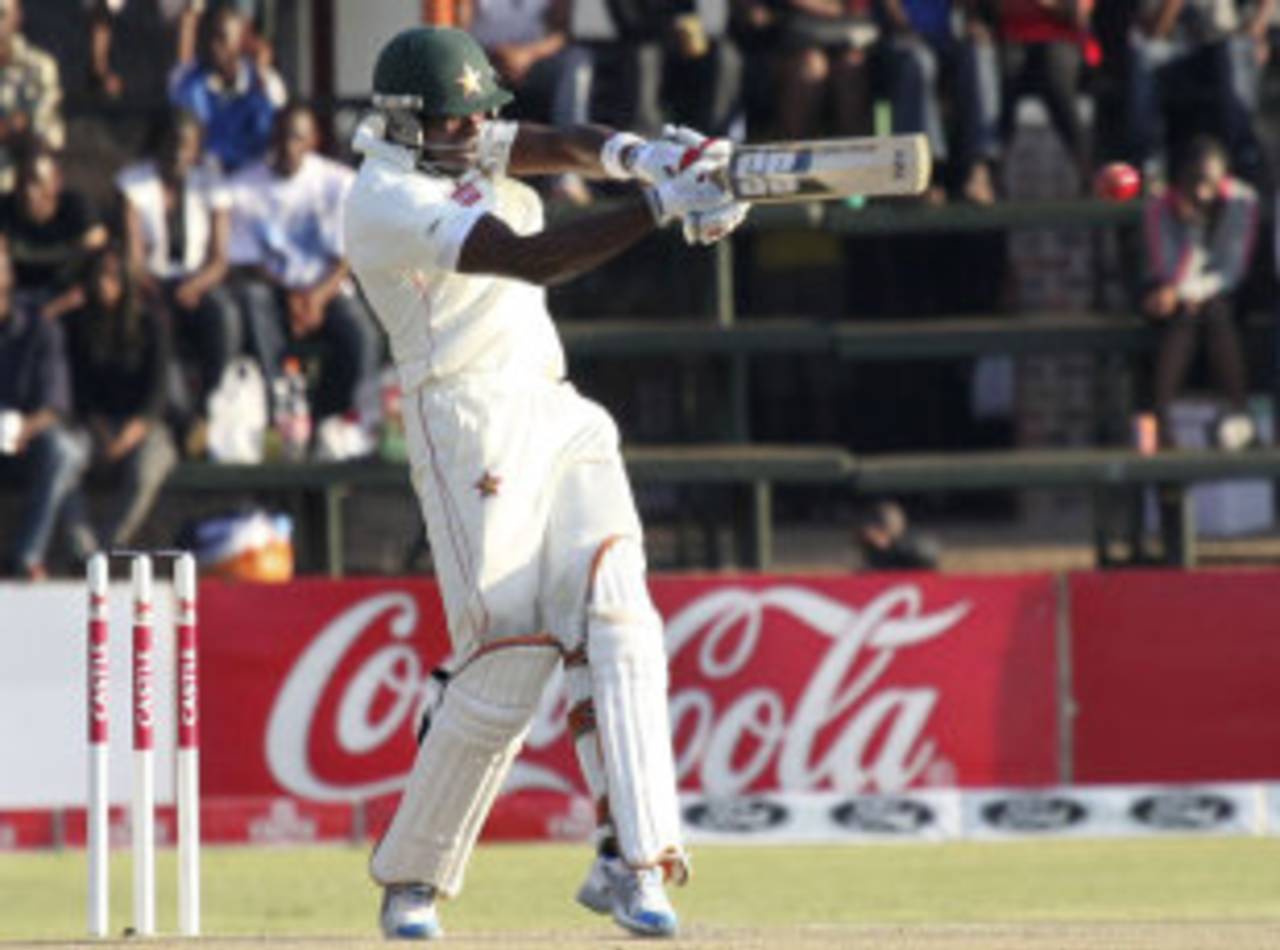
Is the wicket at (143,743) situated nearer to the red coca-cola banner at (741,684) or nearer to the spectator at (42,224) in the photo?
the red coca-cola banner at (741,684)

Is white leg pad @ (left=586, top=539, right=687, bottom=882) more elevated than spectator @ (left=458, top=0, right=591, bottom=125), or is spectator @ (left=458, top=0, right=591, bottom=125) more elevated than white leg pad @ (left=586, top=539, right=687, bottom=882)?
spectator @ (left=458, top=0, right=591, bottom=125)

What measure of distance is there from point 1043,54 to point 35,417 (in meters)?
4.59

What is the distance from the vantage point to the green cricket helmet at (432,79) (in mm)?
8344

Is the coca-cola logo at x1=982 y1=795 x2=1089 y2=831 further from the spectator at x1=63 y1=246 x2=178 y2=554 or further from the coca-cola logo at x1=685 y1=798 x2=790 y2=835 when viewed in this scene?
the spectator at x1=63 y1=246 x2=178 y2=554

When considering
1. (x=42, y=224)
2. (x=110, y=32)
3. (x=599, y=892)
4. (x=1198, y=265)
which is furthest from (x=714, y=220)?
(x=110, y=32)

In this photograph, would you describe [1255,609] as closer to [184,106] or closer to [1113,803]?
[1113,803]

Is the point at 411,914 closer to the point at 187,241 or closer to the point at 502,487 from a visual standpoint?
the point at 502,487

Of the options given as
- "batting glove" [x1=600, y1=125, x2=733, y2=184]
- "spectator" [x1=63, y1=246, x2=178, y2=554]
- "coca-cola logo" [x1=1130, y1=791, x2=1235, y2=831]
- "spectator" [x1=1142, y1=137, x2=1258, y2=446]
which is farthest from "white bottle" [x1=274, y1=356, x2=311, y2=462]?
"batting glove" [x1=600, y1=125, x2=733, y2=184]

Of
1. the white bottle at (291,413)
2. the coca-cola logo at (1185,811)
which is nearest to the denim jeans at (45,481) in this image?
the white bottle at (291,413)

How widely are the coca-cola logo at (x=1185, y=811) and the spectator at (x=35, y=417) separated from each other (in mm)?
4546

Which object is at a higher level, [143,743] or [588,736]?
[588,736]

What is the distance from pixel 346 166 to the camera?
1684 centimetres

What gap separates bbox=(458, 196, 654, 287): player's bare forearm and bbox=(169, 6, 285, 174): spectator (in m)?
8.30

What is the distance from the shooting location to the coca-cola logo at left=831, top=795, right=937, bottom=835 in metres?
14.0
